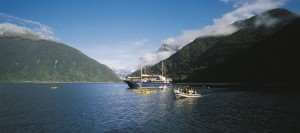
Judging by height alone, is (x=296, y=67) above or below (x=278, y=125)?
above

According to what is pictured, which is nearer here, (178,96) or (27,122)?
(27,122)

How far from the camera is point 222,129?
37844 millimetres

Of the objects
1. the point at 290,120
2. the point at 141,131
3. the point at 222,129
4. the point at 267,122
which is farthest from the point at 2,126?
the point at 290,120

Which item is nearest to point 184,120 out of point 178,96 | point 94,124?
point 94,124

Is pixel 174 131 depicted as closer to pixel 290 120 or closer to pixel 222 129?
pixel 222 129

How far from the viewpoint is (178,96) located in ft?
311

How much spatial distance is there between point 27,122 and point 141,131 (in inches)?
912

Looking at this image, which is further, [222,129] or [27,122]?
[27,122]

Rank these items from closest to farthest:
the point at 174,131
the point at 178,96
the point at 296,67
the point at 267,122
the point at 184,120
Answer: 1. the point at 174,131
2. the point at 267,122
3. the point at 184,120
4. the point at 178,96
5. the point at 296,67

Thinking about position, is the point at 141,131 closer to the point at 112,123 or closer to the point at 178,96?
the point at 112,123

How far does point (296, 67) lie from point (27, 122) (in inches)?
8459

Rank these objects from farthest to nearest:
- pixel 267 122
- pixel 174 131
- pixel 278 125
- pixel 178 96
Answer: pixel 178 96
pixel 267 122
pixel 278 125
pixel 174 131

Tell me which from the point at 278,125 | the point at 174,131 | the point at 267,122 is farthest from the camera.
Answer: the point at 267,122

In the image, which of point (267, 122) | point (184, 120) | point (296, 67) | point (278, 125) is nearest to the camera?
point (278, 125)
